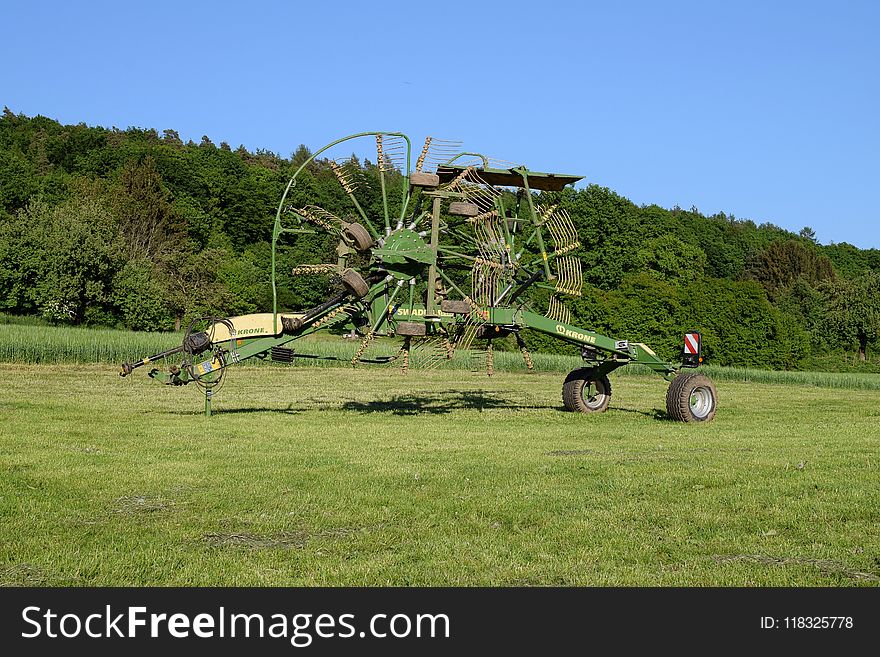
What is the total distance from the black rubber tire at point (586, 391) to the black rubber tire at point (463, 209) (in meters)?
5.14

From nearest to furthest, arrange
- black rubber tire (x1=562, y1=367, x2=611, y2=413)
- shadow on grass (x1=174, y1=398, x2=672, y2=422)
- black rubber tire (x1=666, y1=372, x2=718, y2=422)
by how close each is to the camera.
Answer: black rubber tire (x1=666, y1=372, x2=718, y2=422)
shadow on grass (x1=174, y1=398, x2=672, y2=422)
black rubber tire (x1=562, y1=367, x2=611, y2=413)

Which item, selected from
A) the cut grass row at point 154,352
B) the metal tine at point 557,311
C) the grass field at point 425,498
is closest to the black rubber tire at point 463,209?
the metal tine at point 557,311

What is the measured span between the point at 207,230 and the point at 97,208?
91.6 feet

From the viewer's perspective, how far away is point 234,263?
83.1m

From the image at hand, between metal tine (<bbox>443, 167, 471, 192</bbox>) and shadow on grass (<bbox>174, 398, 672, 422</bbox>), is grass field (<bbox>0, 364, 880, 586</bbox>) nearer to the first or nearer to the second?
shadow on grass (<bbox>174, 398, 672, 422</bbox>)

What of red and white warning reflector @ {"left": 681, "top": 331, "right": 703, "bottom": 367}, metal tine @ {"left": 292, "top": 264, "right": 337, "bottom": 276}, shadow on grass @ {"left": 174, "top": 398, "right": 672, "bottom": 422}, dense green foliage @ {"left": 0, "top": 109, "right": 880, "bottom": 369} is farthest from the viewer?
dense green foliage @ {"left": 0, "top": 109, "right": 880, "bottom": 369}

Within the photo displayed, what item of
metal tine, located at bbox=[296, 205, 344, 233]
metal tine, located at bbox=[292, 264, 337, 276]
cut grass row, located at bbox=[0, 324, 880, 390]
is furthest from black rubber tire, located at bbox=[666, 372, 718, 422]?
cut grass row, located at bbox=[0, 324, 880, 390]

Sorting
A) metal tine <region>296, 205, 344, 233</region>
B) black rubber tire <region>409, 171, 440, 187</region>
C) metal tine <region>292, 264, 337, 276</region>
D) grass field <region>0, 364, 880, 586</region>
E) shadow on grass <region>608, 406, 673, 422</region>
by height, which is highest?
black rubber tire <region>409, 171, 440, 187</region>

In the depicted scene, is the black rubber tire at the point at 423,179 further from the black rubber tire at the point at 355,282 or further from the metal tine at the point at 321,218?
the black rubber tire at the point at 355,282

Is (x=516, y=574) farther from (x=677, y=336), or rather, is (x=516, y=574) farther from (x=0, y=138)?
(x=0, y=138)

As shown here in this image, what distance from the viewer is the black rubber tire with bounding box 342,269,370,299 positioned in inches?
766

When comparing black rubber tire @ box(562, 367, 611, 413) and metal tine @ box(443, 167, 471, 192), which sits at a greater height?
metal tine @ box(443, 167, 471, 192)

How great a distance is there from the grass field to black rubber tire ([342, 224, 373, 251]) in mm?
3484

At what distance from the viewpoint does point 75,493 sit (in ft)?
35.7
